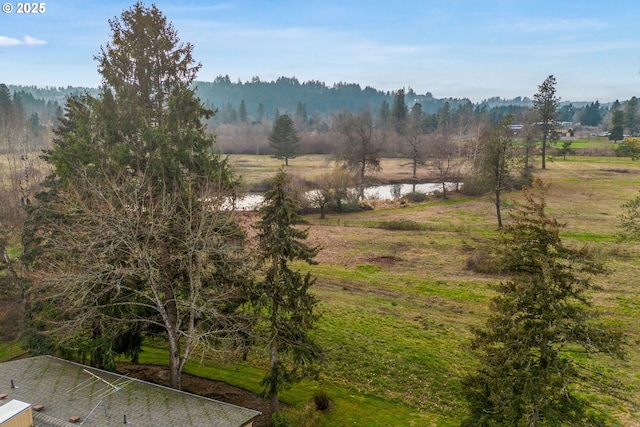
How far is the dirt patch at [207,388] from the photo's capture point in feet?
50.2

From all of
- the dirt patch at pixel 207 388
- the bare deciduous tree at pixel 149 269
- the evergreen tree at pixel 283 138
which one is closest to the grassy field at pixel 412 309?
the dirt patch at pixel 207 388

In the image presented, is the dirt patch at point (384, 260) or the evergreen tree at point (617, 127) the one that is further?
the evergreen tree at point (617, 127)

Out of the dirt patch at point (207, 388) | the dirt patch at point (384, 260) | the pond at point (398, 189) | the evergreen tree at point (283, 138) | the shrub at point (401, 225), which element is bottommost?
the dirt patch at point (207, 388)

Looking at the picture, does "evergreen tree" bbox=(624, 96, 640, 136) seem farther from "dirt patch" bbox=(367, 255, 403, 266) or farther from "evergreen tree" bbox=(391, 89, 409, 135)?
"dirt patch" bbox=(367, 255, 403, 266)

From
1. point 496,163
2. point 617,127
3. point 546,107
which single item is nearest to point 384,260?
point 496,163

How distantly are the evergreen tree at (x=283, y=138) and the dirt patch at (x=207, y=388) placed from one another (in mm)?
59104

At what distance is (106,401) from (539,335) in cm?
1157

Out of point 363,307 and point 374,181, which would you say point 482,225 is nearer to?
point 363,307

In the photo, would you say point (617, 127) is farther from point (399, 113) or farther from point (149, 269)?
point (149, 269)

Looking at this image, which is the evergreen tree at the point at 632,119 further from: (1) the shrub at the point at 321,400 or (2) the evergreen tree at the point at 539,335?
(1) the shrub at the point at 321,400

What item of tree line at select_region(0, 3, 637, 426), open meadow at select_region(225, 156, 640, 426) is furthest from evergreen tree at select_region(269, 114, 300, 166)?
tree line at select_region(0, 3, 637, 426)

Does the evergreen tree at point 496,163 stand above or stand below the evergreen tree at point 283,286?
above

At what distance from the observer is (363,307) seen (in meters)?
23.5

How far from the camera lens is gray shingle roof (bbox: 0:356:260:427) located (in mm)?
11039
